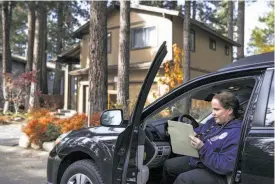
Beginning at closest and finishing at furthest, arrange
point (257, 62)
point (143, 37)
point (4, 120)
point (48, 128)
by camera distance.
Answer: point (257, 62), point (48, 128), point (4, 120), point (143, 37)

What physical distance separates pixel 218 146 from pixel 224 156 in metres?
0.14

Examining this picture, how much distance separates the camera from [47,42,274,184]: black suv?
8.48 feet

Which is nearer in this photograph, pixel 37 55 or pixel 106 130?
pixel 106 130

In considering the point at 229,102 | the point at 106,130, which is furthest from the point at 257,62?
the point at 106,130

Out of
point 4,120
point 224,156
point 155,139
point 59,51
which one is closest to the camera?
point 224,156

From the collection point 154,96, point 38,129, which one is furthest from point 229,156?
point 154,96

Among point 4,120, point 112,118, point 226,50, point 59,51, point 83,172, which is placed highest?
point 59,51

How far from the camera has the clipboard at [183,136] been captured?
11.2ft

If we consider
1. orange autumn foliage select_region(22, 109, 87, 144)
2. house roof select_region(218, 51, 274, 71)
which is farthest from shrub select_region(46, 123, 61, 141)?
house roof select_region(218, 51, 274, 71)

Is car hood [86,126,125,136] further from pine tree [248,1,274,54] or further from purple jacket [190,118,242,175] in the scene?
pine tree [248,1,274,54]

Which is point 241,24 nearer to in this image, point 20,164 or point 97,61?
point 97,61

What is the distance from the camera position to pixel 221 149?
3139mm

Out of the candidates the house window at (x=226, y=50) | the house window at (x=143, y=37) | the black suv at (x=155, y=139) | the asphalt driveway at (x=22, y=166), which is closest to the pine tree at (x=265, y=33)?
the house window at (x=226, y=50)

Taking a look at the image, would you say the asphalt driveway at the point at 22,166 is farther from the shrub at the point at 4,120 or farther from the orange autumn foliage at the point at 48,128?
the shrub at the point at 4,120
